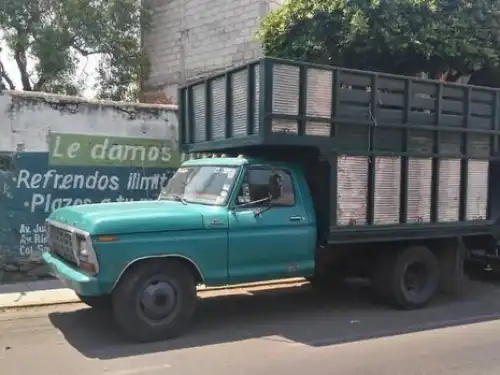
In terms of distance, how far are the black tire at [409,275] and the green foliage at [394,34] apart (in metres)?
5.34

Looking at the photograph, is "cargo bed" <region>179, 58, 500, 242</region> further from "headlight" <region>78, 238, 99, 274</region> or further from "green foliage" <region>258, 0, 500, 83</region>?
"green foliage" <region>258, 0, 500, 83</region>

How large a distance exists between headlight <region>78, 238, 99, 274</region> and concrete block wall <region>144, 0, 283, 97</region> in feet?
36.6

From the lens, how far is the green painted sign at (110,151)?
1034cm

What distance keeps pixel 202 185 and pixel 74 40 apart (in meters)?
13.3

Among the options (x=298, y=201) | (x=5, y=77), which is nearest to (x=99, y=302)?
(x=298, y=201)

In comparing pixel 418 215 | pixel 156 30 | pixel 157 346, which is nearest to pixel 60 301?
pixel 157 346

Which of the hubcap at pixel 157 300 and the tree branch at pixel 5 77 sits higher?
the tree branch at pixel 5 77

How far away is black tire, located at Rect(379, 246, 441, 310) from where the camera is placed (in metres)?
7.98

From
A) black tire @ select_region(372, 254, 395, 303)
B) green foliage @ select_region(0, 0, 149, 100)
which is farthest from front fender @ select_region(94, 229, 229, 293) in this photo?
green foliage @ select_region(0, 0, 149, 100)

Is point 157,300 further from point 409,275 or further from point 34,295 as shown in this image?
point 409,275

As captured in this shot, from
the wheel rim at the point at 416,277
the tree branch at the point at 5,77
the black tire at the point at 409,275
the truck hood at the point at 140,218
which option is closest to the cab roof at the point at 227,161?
the truck hood at the point at 140,218

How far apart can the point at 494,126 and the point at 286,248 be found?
12.8ft

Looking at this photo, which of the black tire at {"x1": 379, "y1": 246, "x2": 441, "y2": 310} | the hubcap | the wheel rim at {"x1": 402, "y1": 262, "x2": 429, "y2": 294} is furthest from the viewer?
the wheel rim at {"x1": 402, "y1": 262, "x2": 429, "y2": 294}

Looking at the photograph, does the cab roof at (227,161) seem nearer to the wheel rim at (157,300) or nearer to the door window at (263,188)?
the door window at (263,188)
